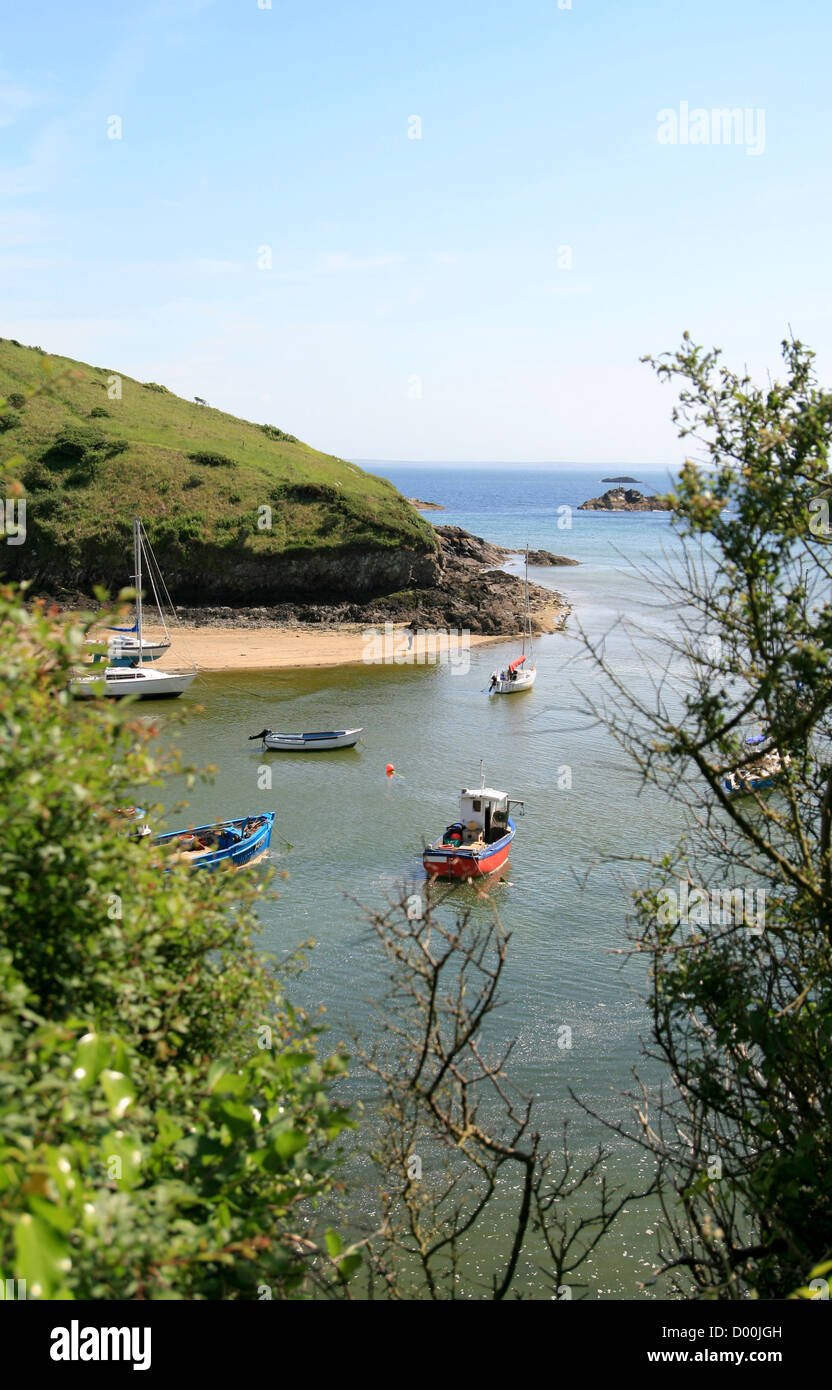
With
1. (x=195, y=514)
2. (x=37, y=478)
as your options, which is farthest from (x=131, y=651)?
(x=37, y=478)

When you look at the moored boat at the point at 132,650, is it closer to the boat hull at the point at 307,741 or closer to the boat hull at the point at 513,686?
the boat hull at the point at 307,741

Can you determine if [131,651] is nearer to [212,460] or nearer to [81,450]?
[212,460]

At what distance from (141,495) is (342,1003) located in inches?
2332

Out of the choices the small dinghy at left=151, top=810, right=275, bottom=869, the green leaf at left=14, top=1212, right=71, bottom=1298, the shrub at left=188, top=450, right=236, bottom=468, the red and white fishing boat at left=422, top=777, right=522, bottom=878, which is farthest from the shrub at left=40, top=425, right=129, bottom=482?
the green leaf at left=14, top=1212, right=71, bottom=1298

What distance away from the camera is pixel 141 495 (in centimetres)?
7100

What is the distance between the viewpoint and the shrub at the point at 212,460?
251 ft

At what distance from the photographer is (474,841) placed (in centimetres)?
2562

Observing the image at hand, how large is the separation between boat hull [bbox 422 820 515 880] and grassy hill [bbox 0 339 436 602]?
42.4m

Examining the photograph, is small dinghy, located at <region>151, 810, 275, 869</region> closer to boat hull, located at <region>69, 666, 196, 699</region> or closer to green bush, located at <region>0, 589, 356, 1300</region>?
green bush, located at <region>0, 589, 356, 1300</region>

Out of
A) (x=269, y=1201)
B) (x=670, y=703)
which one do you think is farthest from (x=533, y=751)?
(x=269, y=1201)

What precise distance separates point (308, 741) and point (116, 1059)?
3272 centimetres

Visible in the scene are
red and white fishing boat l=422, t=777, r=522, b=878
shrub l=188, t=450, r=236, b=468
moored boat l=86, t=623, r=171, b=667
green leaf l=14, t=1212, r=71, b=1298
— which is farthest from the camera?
shrub l=188, t=450, r=236, b=468

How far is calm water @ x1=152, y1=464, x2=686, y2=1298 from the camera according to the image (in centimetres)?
1677
